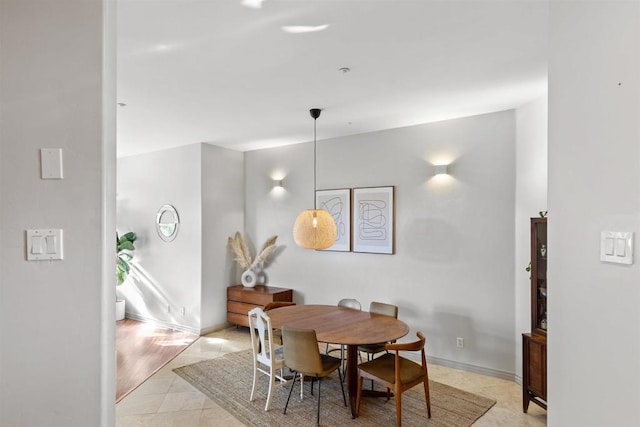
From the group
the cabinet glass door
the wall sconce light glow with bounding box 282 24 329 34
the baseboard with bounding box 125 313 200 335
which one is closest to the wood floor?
the baseboard with bounding box 125 313 200 335

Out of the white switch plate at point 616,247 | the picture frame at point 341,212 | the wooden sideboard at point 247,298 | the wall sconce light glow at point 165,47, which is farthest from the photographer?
the wooden sideboard at point 247,298

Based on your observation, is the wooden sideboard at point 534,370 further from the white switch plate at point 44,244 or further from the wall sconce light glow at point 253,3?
the white switch plate at point 44,244

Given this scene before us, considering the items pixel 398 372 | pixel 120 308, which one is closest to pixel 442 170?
pixel 398 372

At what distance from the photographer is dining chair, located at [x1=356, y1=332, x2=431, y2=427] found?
2756 millimetres

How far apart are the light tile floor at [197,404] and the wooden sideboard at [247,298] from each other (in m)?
1.13

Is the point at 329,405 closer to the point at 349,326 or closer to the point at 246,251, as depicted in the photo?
the point at 349,326

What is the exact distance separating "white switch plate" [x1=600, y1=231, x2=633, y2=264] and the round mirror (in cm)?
535

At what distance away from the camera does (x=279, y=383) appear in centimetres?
369

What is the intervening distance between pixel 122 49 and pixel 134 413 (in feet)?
9.26

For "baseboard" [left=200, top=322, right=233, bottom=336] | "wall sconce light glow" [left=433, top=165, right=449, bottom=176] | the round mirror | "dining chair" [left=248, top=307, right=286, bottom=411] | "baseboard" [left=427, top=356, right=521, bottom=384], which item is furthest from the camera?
the round mirror

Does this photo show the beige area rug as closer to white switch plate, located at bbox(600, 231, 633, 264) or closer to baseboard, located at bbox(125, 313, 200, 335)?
baseboard, located at bbox(125, 313, 200, 335)

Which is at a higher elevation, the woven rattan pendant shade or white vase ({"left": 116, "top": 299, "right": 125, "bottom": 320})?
the woven rattan pendant shade

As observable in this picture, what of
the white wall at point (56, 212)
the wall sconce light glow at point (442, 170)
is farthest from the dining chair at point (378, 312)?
the white wall at point (56, 212)

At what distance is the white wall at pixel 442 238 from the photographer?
12.5ft
